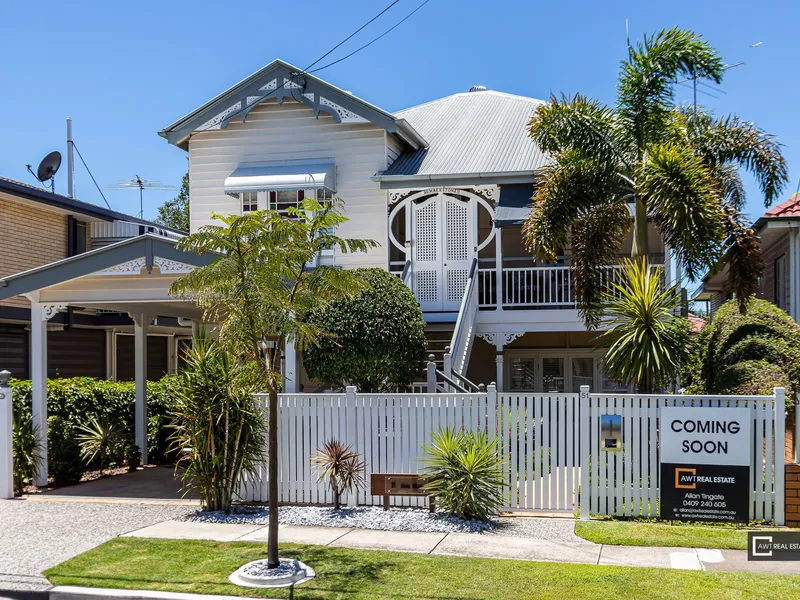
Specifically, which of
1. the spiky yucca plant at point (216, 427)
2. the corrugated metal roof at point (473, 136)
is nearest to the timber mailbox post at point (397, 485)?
the spiky yucca plant at point (216, 427)

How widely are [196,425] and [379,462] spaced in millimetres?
2543

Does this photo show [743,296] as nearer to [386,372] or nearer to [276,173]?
[386,372]

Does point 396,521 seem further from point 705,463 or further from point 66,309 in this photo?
point 66,309

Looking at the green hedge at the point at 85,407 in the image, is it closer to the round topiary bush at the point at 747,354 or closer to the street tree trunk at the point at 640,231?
the street tree trunk at the point at 640,231

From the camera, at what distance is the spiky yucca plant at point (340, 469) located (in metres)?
11.2

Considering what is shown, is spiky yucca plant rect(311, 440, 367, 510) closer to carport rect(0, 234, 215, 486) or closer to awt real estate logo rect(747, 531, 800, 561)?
carport rect(0, 234, 215, 486)

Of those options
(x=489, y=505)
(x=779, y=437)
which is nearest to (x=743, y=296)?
(x=779, y=437)

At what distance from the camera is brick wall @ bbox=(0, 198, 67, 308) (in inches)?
841

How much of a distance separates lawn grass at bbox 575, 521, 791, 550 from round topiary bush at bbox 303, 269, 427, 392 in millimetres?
5215

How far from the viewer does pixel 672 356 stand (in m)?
12.5

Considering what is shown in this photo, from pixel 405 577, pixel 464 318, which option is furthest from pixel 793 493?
pixel 464 318

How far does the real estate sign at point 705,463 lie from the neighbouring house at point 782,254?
3.82 metres

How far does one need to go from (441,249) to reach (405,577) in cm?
Answer: 1179

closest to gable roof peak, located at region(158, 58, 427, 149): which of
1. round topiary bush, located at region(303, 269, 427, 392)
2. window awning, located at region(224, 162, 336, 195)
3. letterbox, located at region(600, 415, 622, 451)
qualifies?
window awning, located at region(224, 162, 336, 195)
